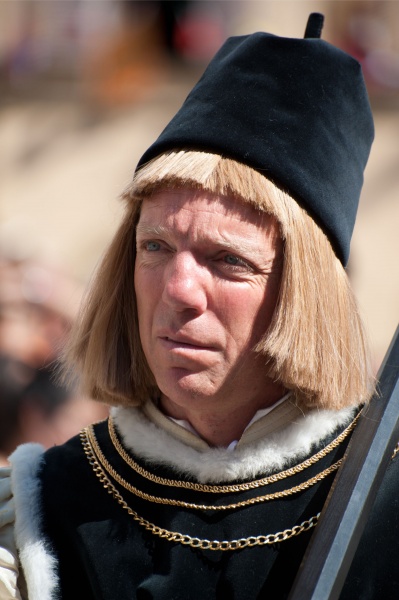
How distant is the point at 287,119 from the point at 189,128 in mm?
228

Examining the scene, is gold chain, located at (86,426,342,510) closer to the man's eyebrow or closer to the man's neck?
the man's neck

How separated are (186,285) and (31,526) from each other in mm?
740

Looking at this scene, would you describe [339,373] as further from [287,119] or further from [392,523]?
[287,119]

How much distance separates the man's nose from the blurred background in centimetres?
485

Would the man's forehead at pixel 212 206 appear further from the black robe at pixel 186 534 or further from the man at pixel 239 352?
the black robe at pixel 186 534

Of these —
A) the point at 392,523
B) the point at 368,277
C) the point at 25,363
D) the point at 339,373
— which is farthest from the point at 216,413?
the point at 368,277

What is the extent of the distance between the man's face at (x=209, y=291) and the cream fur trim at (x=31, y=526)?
1.59 feet

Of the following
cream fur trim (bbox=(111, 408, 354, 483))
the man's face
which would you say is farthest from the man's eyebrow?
cream fur trim (bbox=(111, 408, 354, 483))

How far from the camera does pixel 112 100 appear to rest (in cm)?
791

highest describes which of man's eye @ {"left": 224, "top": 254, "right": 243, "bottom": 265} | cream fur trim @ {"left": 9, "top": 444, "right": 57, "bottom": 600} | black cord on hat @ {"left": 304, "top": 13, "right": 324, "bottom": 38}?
black cord on hat @ {"left": 304, "top": 13, "right": 324, "bottom": 38}

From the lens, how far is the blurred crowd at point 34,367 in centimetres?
382

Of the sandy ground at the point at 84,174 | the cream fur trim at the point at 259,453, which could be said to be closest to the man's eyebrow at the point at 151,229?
the cream fur trim at the point at 259,453

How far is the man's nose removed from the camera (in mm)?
2023

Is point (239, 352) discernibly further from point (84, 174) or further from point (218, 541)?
point (84, 174)
